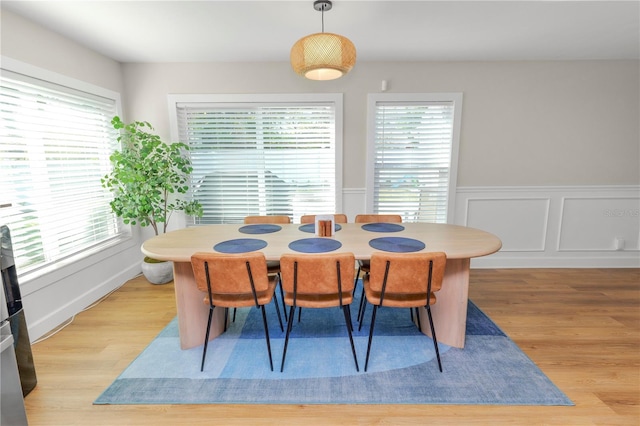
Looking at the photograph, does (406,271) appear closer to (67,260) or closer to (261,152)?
(261,152)

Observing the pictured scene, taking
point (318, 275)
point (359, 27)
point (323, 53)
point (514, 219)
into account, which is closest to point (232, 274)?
point (318, 275)

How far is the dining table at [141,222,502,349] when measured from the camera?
188 cm

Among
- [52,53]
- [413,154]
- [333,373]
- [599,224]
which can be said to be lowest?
[333,373]

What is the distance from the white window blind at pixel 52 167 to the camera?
7.13 ft

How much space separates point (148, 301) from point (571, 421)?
10.6 ft

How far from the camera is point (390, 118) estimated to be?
11.3 feet

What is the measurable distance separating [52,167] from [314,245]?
237cm

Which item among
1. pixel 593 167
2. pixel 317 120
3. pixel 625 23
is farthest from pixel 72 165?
pixel 593 167

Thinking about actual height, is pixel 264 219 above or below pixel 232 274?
above

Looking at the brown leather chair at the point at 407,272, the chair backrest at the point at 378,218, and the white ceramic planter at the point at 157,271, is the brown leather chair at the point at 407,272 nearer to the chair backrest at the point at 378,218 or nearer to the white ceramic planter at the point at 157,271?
the chair backrest at the point at 378,218

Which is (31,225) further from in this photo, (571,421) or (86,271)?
(571,421)

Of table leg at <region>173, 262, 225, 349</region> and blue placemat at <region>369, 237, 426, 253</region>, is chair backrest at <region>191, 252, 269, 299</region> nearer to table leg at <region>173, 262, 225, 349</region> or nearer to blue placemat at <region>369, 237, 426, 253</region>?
table leg at <region>173, 262, 225, 349</region>

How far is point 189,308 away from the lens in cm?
206

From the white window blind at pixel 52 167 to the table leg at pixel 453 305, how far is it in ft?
10.3
